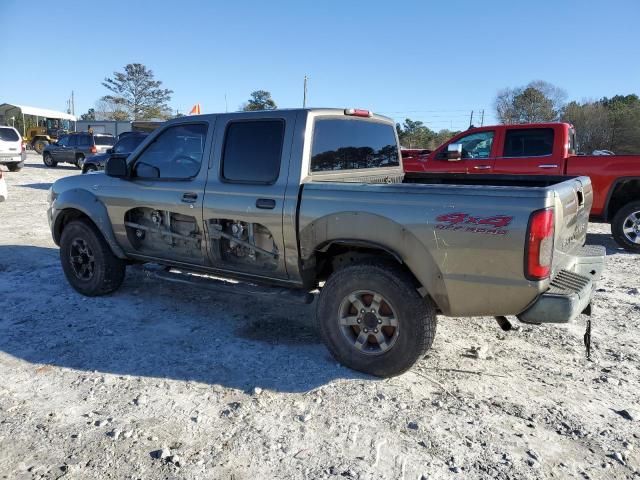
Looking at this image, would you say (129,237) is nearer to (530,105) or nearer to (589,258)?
(589,258)

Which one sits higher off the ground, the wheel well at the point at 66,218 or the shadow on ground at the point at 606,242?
the wheel well at the point at 66,218

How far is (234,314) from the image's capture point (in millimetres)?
4793

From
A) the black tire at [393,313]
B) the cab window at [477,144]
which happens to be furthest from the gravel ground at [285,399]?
the cab window at [477,144]

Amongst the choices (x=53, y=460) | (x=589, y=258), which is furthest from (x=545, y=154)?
(x=53, y=460)

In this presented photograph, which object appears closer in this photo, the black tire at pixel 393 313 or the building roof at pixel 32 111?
the black tire at pixel 393 313

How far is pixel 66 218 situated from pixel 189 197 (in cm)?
196

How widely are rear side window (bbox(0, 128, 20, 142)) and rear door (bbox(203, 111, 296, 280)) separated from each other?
18.6 metres

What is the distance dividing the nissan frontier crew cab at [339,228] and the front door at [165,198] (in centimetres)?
1

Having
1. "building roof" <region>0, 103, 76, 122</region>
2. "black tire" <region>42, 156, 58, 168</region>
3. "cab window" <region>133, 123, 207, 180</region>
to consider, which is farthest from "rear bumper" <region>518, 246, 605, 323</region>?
"building roof" <region>0, 103, 76, 122</region>

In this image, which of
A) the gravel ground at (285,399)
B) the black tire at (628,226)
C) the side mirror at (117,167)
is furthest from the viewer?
the black tire at (628,226)

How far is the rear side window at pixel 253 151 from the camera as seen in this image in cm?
389

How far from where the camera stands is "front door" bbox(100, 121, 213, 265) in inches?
170

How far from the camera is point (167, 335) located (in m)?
4.25

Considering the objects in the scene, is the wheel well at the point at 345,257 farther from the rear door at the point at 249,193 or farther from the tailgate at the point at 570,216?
the tailgate at the point at 570,216
